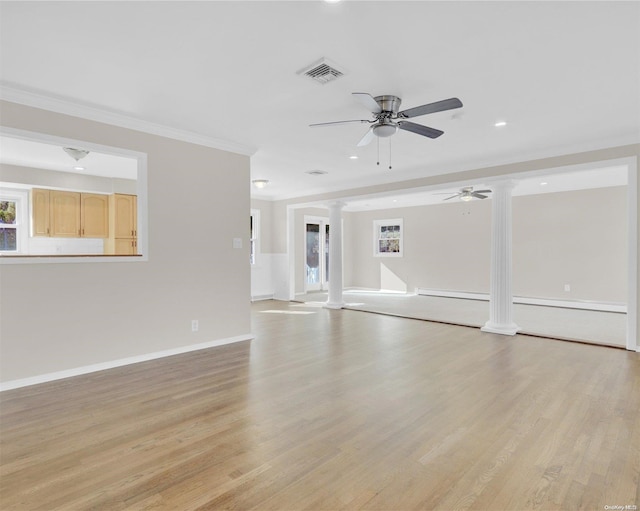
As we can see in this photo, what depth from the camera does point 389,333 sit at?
541 cm

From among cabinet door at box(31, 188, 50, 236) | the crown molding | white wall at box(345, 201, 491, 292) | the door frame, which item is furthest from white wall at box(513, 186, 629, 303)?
cabinet door at box(31, 188, 50, 236)

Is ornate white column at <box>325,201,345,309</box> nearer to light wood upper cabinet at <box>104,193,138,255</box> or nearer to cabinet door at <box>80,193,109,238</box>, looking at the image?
light wood upper cabinet at <box>104,193,138,255</box>

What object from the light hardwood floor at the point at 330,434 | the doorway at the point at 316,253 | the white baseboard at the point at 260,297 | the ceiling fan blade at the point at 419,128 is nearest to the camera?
the light hardwood floor at the point at 330,434

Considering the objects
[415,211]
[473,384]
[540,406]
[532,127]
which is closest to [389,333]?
[473,384]

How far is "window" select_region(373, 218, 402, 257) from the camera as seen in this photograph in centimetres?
1080

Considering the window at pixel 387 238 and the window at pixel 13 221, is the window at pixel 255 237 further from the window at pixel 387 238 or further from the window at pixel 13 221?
the window at pixel 13 221

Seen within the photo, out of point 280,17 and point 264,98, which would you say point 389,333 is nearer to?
point 264,98

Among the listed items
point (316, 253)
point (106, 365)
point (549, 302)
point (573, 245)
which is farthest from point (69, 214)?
point (573, 245)

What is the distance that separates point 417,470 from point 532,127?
12.5 ft

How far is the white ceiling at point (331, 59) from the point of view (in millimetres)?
2164

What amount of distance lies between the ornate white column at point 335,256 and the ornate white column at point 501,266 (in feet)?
10.4

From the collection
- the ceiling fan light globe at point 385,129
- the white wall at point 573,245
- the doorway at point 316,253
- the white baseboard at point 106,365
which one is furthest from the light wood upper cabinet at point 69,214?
the white wall at point 573,245

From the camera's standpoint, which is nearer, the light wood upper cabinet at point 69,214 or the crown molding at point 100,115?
the crown molding at point 100,115

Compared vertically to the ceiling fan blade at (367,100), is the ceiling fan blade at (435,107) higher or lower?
lower
